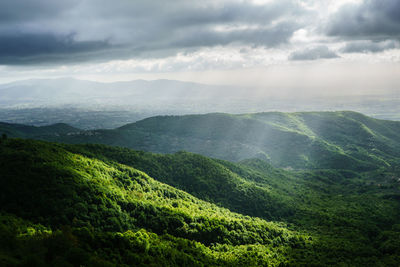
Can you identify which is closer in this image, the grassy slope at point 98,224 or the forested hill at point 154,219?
the grassy slope at point 98,224

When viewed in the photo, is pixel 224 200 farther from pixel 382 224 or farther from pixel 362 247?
pixel 382 224

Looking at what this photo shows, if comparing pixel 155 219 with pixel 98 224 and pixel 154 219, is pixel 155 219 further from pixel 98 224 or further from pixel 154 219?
pixel 98 224

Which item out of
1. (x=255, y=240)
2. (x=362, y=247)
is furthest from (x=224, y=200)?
(x=362, y=247)

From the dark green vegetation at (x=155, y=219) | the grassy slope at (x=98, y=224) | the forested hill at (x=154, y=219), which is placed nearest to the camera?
the grassy slope at (x=98, y=224)

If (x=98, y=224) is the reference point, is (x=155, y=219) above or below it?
below

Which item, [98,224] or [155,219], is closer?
[98,224]

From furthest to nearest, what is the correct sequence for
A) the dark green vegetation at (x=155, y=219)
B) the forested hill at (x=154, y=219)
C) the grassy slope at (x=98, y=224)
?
1. the dark green vegetation at (x=155, y=219)
2. the forested hill at (x=154, y=219)
3. the grassy slope at (x=98, y=224)

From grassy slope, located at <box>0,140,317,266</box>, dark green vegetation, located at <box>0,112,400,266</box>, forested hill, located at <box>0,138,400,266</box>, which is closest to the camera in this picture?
grassy slope, located at <box>0,140,317,266</box>

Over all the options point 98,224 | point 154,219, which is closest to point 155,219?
point 154,219
